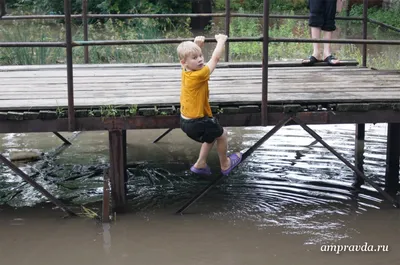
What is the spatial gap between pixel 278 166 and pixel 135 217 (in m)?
2.16

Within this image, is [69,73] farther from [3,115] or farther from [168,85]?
[168,85]

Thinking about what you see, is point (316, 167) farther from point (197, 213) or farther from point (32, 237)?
point (32, 237)

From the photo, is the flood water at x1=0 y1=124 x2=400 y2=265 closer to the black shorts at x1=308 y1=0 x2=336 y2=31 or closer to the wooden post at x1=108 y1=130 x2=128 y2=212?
the wooden post at x1=108 y1=130 x2=128 y2=212

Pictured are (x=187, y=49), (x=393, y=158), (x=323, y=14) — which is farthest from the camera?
(x=323, y=14)

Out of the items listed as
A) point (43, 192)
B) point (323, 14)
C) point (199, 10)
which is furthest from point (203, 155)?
point (199, 10)

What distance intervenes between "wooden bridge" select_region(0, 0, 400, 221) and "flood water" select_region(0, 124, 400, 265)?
0.88 ft

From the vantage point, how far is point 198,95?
18.7 feet

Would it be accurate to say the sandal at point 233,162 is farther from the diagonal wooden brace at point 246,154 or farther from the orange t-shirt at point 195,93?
the orange t-shirt at point 195,93

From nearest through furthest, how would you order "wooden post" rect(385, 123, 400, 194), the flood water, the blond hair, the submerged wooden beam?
the blond hair
the flood water
the submerged wooden beam
"wooden post" rect(385, 123, 400, 194)

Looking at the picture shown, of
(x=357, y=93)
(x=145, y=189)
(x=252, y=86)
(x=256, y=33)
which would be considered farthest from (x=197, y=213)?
(x=256, y=33)

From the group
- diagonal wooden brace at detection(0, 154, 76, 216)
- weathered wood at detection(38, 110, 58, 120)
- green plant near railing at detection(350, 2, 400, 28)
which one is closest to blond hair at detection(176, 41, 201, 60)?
weathered wood at detection(38, 110, 58, 120)

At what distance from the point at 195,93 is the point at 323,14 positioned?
290 cm

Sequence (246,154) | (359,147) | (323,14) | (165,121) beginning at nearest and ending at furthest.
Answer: (165,121) < (246,154) < (323,14) < (359,147)

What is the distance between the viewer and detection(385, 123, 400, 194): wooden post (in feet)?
24.0
